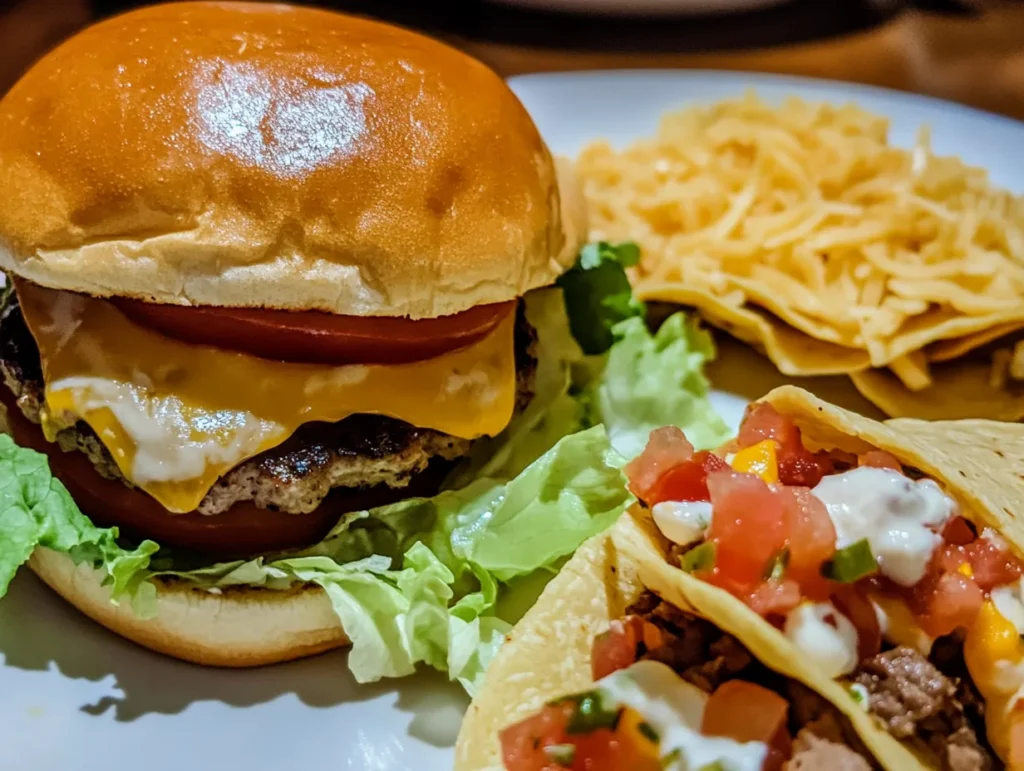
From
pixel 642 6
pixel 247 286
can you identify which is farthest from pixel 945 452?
pixel 642 6

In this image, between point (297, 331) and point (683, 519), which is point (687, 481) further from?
point (297, 331)

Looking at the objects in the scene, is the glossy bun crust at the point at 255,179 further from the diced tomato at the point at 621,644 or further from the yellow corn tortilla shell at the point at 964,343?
the yellow corn tortilla shell at the point at 964,343

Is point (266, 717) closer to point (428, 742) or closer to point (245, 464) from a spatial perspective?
point (428, 742)

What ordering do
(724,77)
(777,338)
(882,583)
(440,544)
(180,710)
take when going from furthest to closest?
(724,77)
(777,338)
(440,544)
(180,710)
(882,583)

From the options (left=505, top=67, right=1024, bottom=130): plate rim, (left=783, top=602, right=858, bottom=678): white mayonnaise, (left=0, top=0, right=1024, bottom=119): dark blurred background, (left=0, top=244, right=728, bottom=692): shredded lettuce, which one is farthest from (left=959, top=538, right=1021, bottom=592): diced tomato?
(left=0, top=0, right=1024, bottom=119): dark blurred background

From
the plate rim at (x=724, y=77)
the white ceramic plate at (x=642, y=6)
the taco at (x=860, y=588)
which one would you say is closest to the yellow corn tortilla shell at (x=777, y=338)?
the taco at (x=860, y=588)

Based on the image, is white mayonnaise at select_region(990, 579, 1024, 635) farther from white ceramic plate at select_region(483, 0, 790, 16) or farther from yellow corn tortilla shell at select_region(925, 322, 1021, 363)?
white ceramic plate at select_region(483, 0, 790, 16)

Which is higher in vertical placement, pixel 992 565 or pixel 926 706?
pixel 992 565
